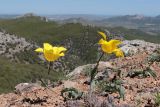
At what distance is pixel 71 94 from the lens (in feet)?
29.9

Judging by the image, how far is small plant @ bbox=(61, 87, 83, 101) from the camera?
8.91 meters

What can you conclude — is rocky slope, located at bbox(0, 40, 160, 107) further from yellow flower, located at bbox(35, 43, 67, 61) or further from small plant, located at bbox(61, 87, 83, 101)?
yellow flower, located at bbox(35, 43, 67, 61)

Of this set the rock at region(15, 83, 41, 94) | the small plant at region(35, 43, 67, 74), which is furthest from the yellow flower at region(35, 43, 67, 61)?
the rock at region(15, 83, 41, 94)

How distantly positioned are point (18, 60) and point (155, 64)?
105025 mm

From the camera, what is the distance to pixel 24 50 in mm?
119875

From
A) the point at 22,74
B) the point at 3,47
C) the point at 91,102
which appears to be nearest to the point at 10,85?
the point at 22,74

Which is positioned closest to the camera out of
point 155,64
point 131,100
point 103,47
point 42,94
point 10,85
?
point 103,47

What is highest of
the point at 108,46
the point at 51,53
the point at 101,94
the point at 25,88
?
the point at 108,46

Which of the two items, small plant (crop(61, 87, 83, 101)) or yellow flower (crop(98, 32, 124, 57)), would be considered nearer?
yellow flower (crop(98, 32, 124, 57))

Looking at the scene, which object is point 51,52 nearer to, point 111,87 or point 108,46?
point 108,46

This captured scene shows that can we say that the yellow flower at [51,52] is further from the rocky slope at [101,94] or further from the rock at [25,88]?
the rock at [25,88]

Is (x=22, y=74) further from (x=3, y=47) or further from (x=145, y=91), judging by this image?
(x=145, y=91)

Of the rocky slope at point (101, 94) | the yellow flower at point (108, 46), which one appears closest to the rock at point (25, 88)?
the rocky slope at point (101, 94)

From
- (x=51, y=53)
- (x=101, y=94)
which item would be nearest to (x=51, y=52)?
(x=51, y=53)
